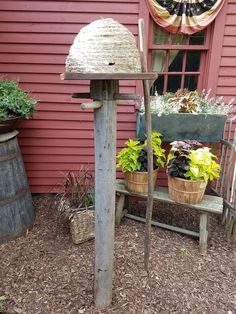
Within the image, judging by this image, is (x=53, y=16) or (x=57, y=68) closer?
(x=53, y=16)

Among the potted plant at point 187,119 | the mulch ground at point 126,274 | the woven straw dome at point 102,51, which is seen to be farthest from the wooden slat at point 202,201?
the woven straw dome at point 102,51

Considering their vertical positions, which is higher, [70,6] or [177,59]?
[70,6]

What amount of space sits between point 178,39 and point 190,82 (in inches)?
19.7

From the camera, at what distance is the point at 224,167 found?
3170 millimetres

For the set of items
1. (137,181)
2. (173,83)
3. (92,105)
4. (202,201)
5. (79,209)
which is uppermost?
(173,83)

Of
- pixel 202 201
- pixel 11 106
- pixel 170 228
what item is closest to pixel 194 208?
pixel 202 201

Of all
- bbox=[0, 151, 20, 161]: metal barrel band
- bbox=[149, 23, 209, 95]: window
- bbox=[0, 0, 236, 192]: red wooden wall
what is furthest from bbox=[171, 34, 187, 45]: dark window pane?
bbox=[0, 151, 20, 161]: metal barrel band

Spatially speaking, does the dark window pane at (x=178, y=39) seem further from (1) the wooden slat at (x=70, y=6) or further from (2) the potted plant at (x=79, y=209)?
(2) the potted plant at (x=79, y=209)

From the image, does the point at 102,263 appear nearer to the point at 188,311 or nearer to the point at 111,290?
the point at 111,290

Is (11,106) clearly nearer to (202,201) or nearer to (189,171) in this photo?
(189,171)

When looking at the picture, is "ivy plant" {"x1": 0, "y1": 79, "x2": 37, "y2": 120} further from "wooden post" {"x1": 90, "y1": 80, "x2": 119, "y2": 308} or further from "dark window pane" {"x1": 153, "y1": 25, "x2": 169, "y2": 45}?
"dark window pane" {"x1": 153, "y1": 25, "x2": 169, "y2": 45}

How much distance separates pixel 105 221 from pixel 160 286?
83 cm

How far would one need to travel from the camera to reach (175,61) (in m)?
3.29

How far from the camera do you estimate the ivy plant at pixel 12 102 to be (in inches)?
104
